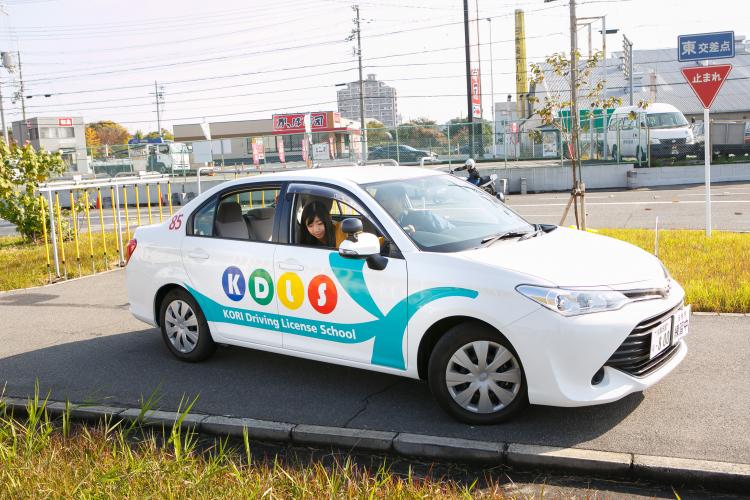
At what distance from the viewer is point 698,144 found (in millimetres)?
29422

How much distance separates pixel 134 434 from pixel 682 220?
14.1 m

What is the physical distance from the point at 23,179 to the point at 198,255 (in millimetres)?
11279

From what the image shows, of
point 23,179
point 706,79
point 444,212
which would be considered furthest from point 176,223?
point 23,179

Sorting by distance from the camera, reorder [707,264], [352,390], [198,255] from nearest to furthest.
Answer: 1. [352,390]
2. [198,255]
3. [707,264]

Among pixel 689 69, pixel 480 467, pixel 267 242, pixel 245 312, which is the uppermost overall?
pixel 689 69

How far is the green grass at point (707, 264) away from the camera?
7742 millimetres

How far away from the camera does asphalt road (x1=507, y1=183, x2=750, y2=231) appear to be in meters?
16.1

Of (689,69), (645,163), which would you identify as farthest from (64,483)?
(645,163)

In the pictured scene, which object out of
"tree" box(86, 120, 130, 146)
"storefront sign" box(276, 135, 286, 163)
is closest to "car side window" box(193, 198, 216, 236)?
"storefront sign" box(276, 135, 286, 163)

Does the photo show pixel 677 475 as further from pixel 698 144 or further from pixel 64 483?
pixel 698 144

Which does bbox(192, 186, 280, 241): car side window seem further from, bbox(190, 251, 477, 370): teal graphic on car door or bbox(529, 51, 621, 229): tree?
bbox(529, 51, 621, 229): tree

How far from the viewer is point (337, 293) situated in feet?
17.8

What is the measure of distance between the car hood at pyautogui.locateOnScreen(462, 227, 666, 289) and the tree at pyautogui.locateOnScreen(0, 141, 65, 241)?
12988 millimetres

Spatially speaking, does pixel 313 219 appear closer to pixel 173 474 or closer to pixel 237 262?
pixel 237 262
